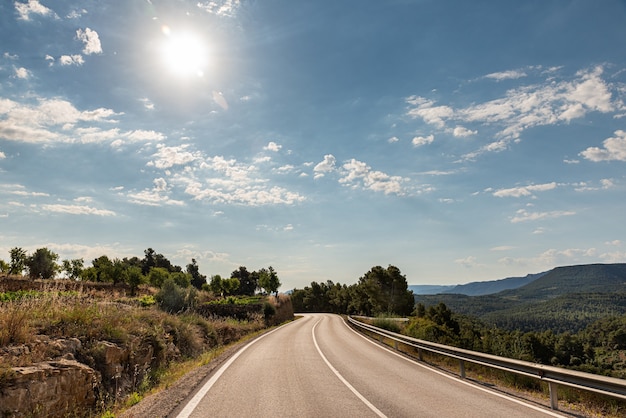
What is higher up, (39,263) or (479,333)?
(39,263)

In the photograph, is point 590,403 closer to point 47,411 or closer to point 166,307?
point 47,411

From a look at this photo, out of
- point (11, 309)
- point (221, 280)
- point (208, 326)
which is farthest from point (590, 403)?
point (221, 280)

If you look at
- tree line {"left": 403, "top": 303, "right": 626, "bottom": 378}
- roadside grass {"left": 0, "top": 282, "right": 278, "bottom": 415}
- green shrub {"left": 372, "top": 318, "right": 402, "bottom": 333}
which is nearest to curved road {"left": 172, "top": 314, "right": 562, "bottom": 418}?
roadside grass {"left": 0, "top": 282, "right": 278, "bottom": 415}

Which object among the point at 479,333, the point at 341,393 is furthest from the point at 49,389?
the point at 479,333

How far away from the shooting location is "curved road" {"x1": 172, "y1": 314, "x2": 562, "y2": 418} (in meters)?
6.79

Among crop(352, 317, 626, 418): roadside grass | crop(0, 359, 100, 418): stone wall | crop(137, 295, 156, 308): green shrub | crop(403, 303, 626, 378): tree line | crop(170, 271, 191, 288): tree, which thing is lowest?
crop(403, 303, 626, 378): tree line

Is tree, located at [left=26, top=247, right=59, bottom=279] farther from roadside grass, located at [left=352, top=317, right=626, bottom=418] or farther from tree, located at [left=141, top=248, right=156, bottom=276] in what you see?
tree, located at [left=141, top=248, right=156, bottom=276]

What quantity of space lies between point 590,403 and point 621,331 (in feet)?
426

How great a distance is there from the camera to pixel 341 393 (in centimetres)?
837

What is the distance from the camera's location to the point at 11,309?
8.87m

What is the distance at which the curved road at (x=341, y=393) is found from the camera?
6793 mm

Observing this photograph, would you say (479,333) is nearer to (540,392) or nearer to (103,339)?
(540,392)

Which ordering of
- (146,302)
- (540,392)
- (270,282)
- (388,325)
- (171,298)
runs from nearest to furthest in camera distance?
(540,392)
(388,325)
(171,298)
(146,302)
(270,282)

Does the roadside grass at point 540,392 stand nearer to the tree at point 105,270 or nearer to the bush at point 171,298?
the bush at point 171,298
